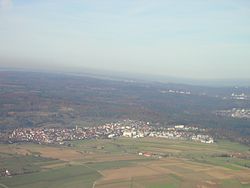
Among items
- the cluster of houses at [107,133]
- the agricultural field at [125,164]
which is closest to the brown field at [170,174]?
the agricultural field at [125,164]

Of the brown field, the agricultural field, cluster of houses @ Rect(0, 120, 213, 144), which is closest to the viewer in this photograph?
the agricultural field

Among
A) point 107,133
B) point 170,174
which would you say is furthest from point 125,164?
point 107,133

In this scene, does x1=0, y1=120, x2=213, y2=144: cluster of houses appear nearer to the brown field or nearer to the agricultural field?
the agricultural field

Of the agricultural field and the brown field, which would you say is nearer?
the agricultural field

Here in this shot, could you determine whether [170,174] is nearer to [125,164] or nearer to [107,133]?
[125,164]

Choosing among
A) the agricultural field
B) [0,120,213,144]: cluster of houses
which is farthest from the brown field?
[0,120,213,144]: cluster of houses

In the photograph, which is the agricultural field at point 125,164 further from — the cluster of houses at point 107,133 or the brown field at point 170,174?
the cluster of houses at point 107,133

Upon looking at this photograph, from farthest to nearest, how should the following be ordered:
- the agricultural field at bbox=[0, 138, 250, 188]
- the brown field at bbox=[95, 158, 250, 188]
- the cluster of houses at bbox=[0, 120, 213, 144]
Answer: the cluster of houses at bbox=[0, 120, 213, 144], the brown field at bbox=[95, 158, 250, 188], the agricultural field at bbox=[0, 138, 250, 188]
